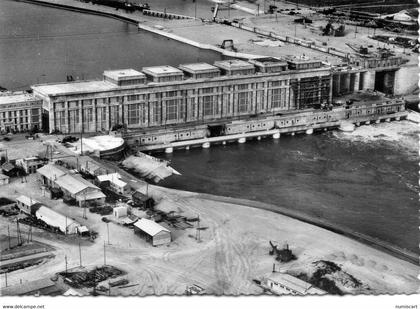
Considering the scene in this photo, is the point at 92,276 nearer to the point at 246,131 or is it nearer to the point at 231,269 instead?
the point at 231,269

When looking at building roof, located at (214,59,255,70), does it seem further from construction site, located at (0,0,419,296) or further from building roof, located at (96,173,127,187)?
building roof, located at (96,173,127,187)

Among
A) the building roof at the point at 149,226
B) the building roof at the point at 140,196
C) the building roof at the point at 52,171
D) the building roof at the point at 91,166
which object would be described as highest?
the building roof at the point at 52,171

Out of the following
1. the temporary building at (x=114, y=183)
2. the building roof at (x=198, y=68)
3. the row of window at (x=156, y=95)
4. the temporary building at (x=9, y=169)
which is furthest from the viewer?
the building roof at (x=198, y=68)

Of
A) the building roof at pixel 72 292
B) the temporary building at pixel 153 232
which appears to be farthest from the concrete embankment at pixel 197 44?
the building roof at pixel 72 292

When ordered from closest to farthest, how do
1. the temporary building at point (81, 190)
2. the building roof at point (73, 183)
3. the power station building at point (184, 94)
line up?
the temporary building at point (81, 190) → the building roof at point (73, 183) → the power station building at point (184, 94)

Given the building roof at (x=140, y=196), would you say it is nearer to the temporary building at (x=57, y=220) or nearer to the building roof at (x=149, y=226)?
the building roof at (x=149, y=226)
